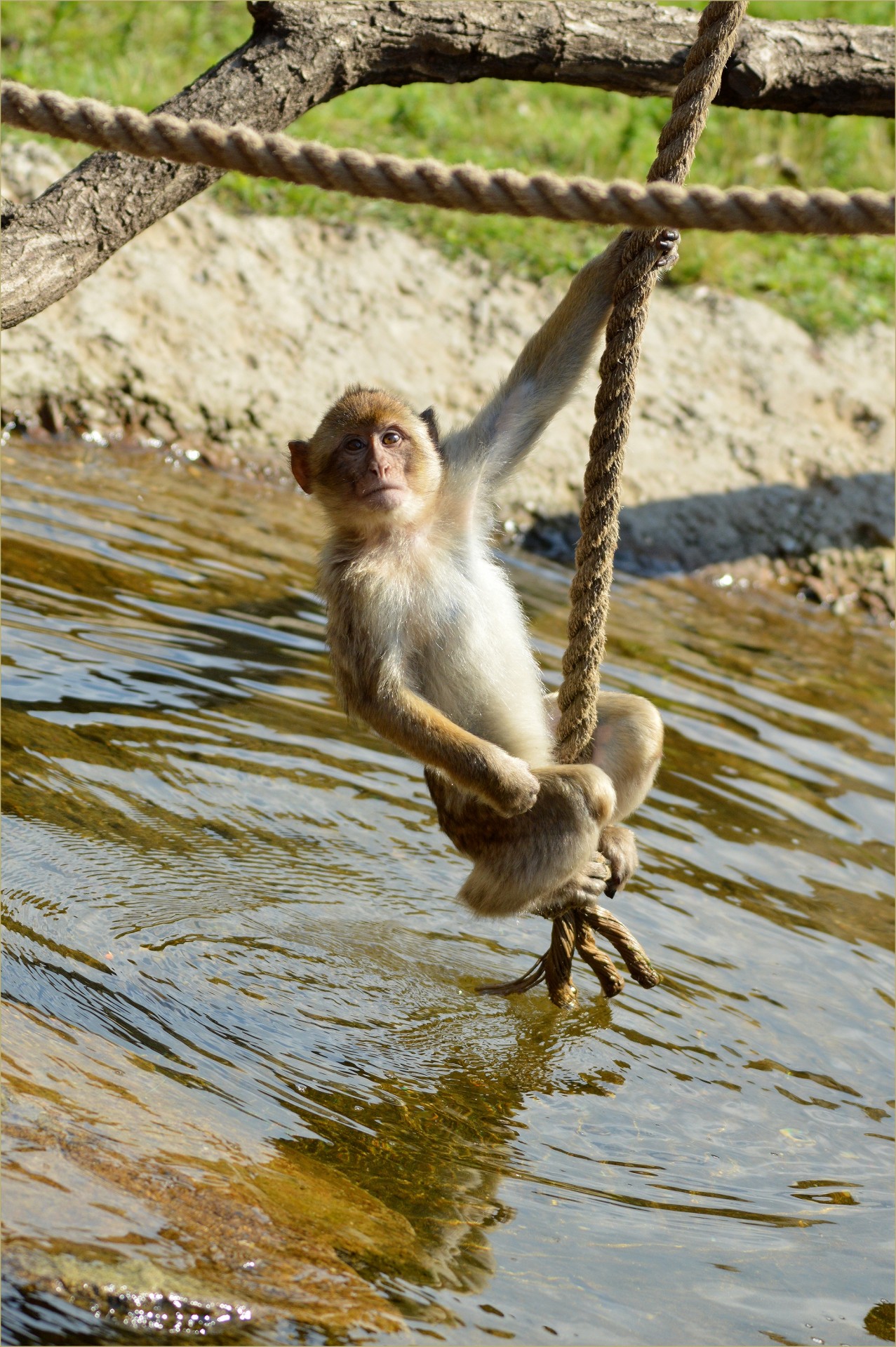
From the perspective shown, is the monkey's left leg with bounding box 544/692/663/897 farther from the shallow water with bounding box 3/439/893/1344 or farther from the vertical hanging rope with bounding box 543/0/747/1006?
the shallow water with bounding box 3/439/893/1344

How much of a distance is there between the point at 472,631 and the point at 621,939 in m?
1.02

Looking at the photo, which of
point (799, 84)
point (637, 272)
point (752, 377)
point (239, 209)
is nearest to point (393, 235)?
point (239, 209)

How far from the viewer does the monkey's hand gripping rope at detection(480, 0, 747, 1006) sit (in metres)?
3.75

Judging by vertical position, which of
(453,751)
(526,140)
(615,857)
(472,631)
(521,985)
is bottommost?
(521,985)

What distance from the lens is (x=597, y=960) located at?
14.0ft

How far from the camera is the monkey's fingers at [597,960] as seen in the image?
422cm

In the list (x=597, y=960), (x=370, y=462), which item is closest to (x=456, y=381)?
(x=370, y=462)

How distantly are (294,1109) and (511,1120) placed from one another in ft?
2.09

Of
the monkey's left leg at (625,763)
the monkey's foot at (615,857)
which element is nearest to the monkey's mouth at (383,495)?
the monkey's left leg at (625,763)

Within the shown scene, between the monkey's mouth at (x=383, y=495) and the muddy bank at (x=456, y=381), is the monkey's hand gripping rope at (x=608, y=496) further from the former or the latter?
the muddy bank at (x=456, y=381)

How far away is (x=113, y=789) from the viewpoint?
17.5 ft

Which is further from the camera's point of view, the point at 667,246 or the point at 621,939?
the point at 621,939

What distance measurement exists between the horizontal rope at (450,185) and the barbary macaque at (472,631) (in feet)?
4.14

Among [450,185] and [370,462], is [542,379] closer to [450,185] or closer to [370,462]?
[370,462]
